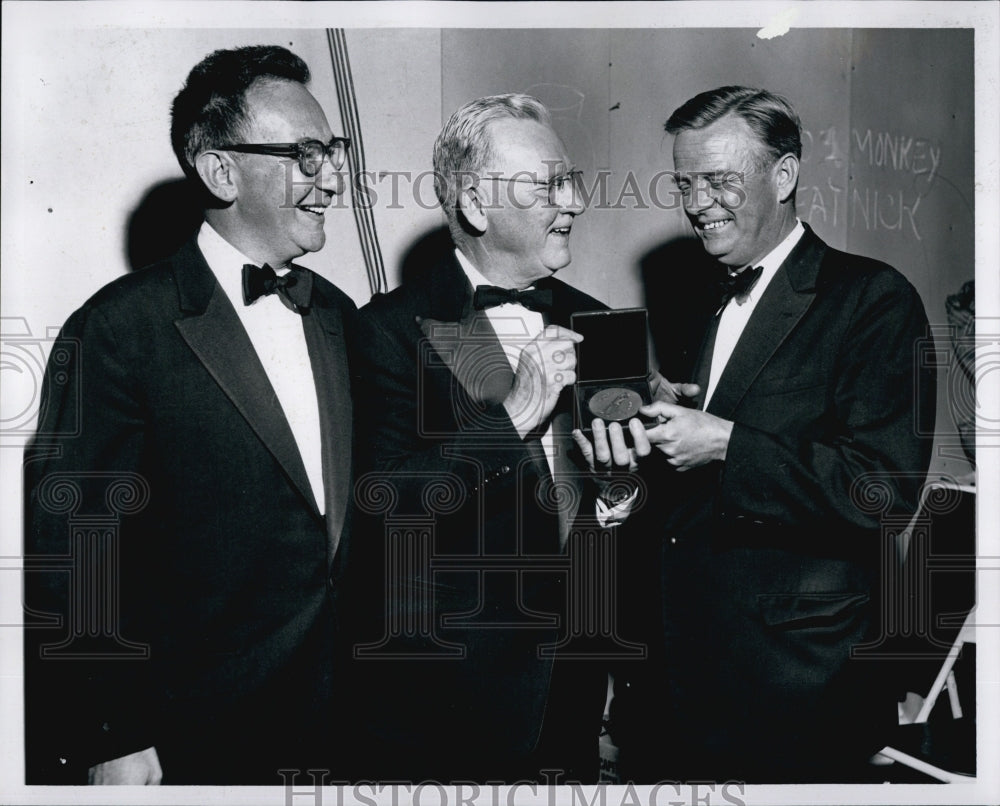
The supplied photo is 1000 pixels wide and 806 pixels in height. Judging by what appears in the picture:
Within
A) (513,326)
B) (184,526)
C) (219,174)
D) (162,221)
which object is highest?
(219,174)

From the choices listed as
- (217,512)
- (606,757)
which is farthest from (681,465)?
(217,512)

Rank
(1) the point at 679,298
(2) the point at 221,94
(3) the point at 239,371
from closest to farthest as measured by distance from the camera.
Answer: (3) the point at 239,371 → (2) the point at 221,94 → (1) the point at 679,298

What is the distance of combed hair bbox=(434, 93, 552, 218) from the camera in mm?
2557

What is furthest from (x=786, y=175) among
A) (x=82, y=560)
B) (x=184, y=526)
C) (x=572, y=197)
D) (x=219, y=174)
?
(x=82, y=560)

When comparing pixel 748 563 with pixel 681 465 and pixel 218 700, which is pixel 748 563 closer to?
pixel 681 465

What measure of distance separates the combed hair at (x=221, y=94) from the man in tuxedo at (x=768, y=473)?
1.05 m

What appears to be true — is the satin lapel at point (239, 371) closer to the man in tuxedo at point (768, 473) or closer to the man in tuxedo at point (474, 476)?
the man in tuxedo at point (474, 476)

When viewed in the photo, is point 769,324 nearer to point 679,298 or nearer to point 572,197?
point 679,298

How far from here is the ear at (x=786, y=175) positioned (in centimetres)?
262

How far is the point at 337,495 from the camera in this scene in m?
2.52

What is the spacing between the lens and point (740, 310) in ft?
8.51

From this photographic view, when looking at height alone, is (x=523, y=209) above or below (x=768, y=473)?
above

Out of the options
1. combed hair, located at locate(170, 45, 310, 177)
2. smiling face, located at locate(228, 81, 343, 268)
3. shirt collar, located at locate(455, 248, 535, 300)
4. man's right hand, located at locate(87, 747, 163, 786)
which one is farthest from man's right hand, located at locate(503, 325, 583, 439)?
man's right hand, located at locate(87, 747, 163, 786)

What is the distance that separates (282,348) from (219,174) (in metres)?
0.47
